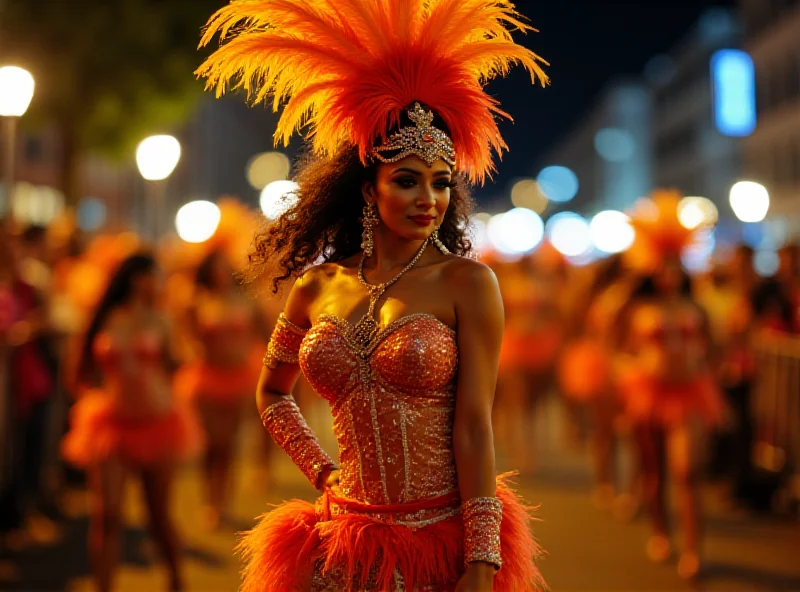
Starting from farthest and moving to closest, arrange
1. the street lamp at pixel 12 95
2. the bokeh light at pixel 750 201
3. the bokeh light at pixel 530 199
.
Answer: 1. the bokeh light at pixel 530 199
2. the bokeh light at pixel 750 201
3. the street lamp at pixel 12 95

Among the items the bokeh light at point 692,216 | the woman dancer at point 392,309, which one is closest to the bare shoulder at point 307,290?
the woman dancer at point 392,309

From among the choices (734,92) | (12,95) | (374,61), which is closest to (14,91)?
(12,95)

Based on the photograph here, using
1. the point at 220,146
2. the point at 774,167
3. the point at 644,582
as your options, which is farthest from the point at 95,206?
the point at 644,582

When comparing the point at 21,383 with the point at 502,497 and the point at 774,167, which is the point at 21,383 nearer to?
the point at 502,497

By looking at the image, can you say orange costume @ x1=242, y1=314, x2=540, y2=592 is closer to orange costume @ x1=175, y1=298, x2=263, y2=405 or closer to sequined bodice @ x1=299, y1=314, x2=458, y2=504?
sequined bodice @ x1=299, y1=314, x2=458, y2=504

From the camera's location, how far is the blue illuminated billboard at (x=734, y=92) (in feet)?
192

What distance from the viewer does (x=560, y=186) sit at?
169250 mm

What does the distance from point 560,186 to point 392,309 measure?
167844mm

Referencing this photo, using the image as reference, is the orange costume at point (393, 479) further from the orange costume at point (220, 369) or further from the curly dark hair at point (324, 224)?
the orange costume at point (220, 369)

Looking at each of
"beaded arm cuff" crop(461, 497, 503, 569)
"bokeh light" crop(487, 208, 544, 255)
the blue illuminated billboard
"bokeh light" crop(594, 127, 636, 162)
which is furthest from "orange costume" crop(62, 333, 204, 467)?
"bokeh light" crop(594, 127, 636, 162)

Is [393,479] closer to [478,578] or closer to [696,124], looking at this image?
[478,578]

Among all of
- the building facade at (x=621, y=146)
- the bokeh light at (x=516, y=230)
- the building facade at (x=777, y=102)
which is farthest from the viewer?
the building facade at (x=621, y=146)

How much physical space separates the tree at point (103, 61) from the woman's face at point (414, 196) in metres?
23.6

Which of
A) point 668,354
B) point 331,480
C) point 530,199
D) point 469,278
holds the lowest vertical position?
point 331,480
